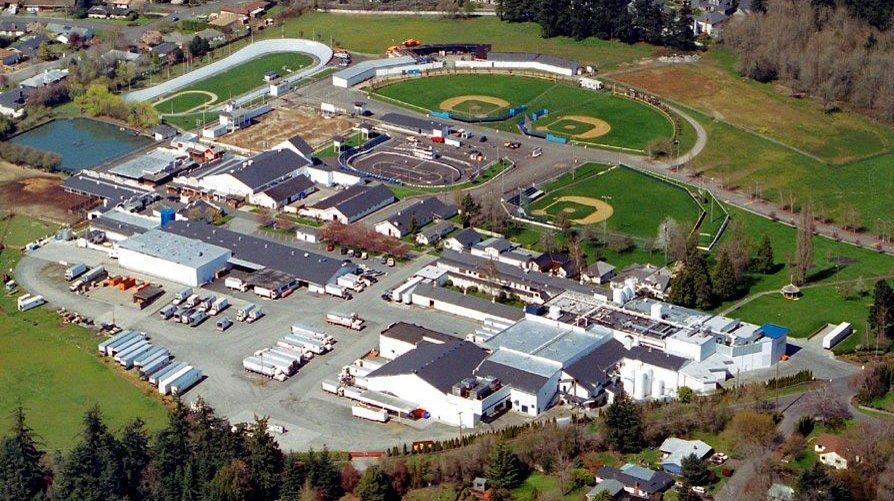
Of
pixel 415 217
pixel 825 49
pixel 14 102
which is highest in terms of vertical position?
pixel 825 49

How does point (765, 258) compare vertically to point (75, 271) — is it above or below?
above

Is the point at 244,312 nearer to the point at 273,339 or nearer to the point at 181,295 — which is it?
the point at 273,339

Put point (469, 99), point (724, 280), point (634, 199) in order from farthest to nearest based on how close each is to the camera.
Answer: point (469, 99) < point (634, 199) < point (724, 280)

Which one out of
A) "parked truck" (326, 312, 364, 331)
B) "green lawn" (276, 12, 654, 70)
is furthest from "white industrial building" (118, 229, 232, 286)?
"green lawn" (276, 12, 654, 70)

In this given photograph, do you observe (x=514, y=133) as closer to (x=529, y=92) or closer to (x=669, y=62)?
(x=529, y=92)

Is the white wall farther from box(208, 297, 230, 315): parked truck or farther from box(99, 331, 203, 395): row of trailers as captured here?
box(99, 331, 203, 395): row of trailers

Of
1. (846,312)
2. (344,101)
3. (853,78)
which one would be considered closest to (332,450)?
(846,312)

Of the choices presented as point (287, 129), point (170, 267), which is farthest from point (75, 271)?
point (287, 129)
